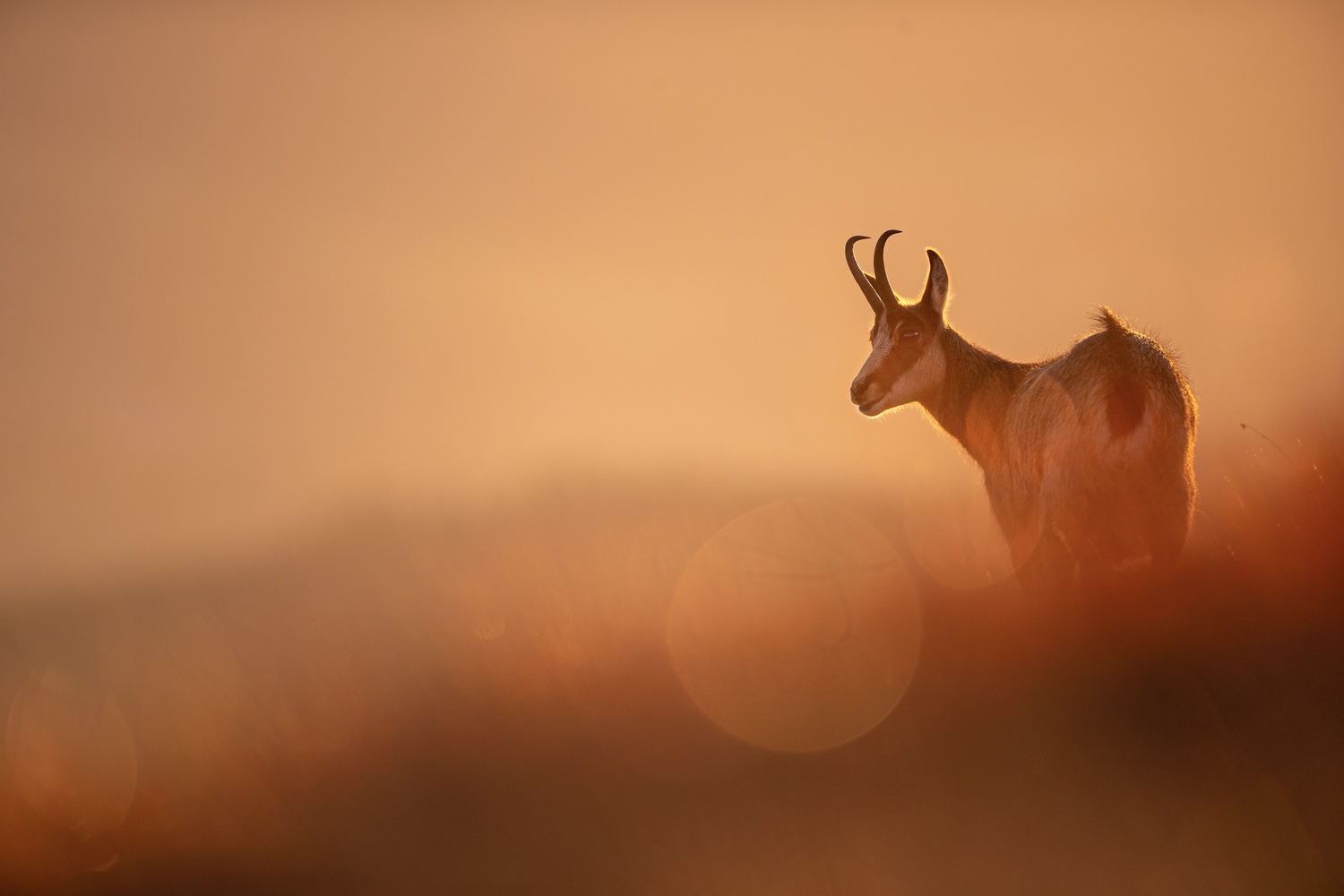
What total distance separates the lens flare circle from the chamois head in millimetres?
1385

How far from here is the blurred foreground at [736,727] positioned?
157 inches

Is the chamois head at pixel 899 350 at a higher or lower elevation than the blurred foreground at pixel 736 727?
higher

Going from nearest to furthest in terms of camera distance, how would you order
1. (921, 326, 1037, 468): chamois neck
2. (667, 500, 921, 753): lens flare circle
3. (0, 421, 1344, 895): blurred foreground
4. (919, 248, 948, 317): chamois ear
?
(0, 421, 1344, 895): blurred foreground, (667, 500, 921, 753): lens flare circle, (921, 326, 1037, 468): chamois neck, (919, 248, 948, 317): chamois ear

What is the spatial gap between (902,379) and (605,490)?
166 inches

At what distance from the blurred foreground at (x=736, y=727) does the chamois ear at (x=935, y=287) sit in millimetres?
2154

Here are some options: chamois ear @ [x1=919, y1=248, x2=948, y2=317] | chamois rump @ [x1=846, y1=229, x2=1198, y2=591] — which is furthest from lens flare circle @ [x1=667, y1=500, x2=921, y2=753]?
chamois ear @ [x1=919, y1=248, x2=948, y2=317]

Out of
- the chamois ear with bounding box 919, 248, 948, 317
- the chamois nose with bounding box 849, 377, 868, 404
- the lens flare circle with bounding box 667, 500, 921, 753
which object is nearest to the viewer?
the lens flare circle with bounding box 667, 500, 921, 753

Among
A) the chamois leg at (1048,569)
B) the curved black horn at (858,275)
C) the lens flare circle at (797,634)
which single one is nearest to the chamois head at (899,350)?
the curved black horn at (858,275)

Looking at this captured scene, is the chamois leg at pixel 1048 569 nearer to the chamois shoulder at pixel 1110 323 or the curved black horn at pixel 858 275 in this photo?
the chamois shoulder at pixel 1110 323

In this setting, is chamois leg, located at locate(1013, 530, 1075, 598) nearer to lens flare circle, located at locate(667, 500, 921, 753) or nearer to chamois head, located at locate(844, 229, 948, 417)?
lens flare circle, located at locate(667, 500, 921, 753)

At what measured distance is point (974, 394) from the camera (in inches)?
364

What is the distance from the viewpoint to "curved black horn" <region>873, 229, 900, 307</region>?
9.05 metres

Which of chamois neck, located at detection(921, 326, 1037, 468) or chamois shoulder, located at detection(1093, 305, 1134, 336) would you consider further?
chamois neck, located at detection(921, 326, 1037, 468)

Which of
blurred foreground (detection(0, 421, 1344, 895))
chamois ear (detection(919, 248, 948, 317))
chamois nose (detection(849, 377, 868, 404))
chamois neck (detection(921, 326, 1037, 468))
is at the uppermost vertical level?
chamois ear (detection(919, 248, 948, 317))
